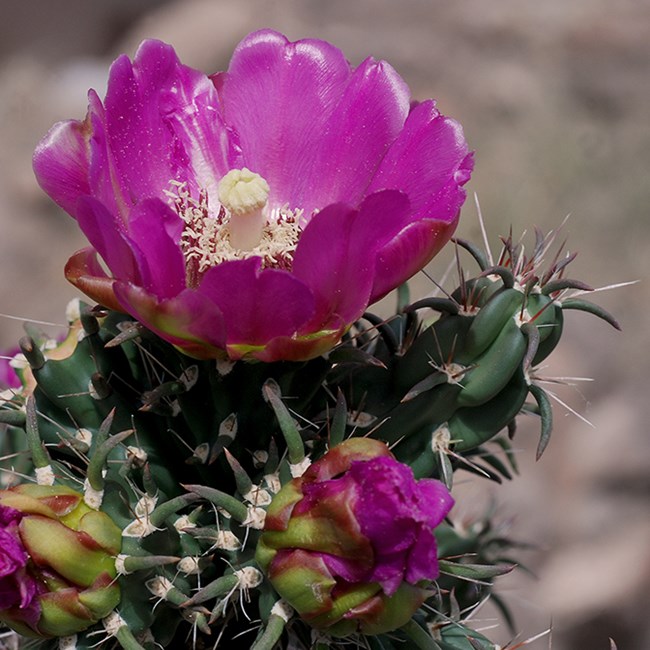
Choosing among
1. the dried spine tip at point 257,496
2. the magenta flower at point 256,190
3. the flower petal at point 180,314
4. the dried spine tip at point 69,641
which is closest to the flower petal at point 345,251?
the magenta flower at point 256,190

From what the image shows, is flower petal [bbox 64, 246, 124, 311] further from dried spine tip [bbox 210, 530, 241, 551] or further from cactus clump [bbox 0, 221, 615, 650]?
dried spine tip [bbox 210, 530, 241, 551]

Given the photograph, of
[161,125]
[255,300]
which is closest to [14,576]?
[255,300]

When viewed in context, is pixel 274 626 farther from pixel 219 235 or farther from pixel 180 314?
pixel 219 235

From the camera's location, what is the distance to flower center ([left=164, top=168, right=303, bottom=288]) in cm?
140

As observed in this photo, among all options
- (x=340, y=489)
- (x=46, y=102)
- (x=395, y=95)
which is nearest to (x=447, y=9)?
(x=46, y=102)

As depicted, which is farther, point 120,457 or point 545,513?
point 545,513

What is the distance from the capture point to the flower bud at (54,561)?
1108 millimetres

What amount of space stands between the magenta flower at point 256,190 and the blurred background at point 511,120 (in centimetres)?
258

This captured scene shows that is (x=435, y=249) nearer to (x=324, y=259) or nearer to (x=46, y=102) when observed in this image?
(x=324, y=259)

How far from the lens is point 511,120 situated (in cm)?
584

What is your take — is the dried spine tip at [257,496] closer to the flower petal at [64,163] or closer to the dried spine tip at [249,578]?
the dried spine tip at [249,578]

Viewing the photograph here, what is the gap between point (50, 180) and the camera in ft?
4.14

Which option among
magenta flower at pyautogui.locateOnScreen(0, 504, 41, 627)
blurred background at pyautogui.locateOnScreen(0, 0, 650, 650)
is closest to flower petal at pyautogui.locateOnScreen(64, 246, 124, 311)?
magenta flower at pyautogui.locateOnScreen(0, 504, 41, 627)

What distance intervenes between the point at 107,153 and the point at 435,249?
42 centimetres
